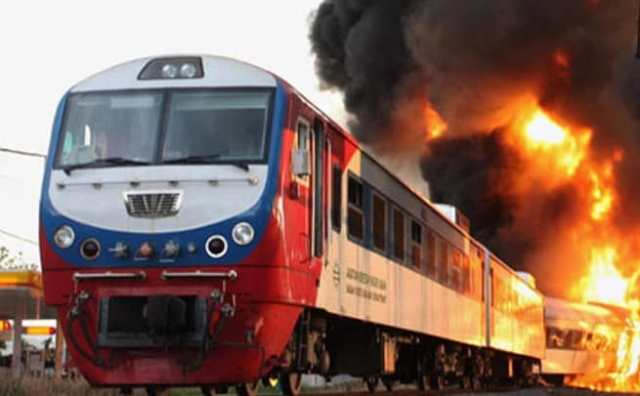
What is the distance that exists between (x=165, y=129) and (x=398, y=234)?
6.05 m

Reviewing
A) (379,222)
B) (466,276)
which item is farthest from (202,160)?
(466,276)

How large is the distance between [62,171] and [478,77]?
48.1m

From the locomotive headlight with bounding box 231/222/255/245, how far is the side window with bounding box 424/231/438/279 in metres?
8.25

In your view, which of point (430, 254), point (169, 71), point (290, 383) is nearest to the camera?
point (169, 71)

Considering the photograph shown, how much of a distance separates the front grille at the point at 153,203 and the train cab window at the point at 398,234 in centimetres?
587

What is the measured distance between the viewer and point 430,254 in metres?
19.4

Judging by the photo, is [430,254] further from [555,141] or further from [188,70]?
[555,141]

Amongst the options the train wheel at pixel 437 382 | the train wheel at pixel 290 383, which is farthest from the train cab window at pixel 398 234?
the train wheel at pixel 437 382

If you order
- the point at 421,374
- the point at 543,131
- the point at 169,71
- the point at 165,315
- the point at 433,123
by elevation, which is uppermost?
the point at 433,123

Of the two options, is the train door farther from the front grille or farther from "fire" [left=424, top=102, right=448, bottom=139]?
"fire" [left=424, top=102, right=448, bottom=139]

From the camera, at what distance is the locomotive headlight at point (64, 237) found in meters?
11.2

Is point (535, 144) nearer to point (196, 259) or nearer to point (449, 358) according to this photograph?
point (449, 358)

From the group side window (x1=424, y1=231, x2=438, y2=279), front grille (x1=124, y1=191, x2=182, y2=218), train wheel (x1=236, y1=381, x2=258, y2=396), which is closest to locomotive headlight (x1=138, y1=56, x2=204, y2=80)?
front grille (x1=124, y1=191, x2=182, y2=218)

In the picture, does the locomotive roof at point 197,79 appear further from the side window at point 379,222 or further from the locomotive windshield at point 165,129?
the side window at point 379,222
